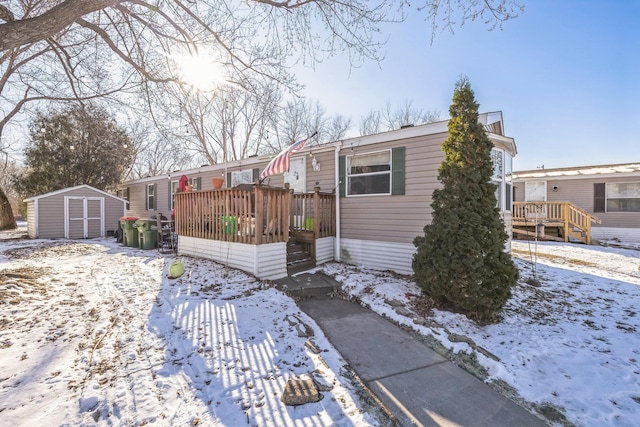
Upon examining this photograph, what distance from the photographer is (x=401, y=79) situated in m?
7.55

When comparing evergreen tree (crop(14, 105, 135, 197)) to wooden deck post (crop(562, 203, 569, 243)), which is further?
evergreen tree (crop(14, 105, 135, 197))

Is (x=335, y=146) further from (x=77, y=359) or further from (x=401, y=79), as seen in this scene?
(x=77, y=359)

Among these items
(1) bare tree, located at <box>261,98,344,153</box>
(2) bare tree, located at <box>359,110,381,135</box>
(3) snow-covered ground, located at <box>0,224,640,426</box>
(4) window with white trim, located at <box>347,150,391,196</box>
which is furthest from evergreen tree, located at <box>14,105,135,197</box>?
(2) bare tree, located at <box>359,110,381,135</box>

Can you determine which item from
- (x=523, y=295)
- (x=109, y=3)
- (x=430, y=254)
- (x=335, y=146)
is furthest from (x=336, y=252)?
(x=109, y=3)

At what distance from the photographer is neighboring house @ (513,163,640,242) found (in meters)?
11.6

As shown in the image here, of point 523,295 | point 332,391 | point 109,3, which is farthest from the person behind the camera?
point 523,295

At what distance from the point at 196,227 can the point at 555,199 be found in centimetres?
1480

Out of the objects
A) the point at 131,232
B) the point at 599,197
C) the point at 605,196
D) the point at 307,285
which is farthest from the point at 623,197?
the point at 131,232

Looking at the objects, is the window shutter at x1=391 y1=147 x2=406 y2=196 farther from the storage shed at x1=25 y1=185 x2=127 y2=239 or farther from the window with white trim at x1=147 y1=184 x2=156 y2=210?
the storage shed at x1=25 y1=185 x2=127 y2=239

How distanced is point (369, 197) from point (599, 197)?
11479 millimetres

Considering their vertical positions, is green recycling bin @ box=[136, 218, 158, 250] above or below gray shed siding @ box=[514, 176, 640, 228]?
below

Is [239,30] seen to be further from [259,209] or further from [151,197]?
[151,197]

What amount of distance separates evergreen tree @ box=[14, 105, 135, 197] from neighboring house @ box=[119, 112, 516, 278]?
13052mm

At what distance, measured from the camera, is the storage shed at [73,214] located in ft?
39.9
